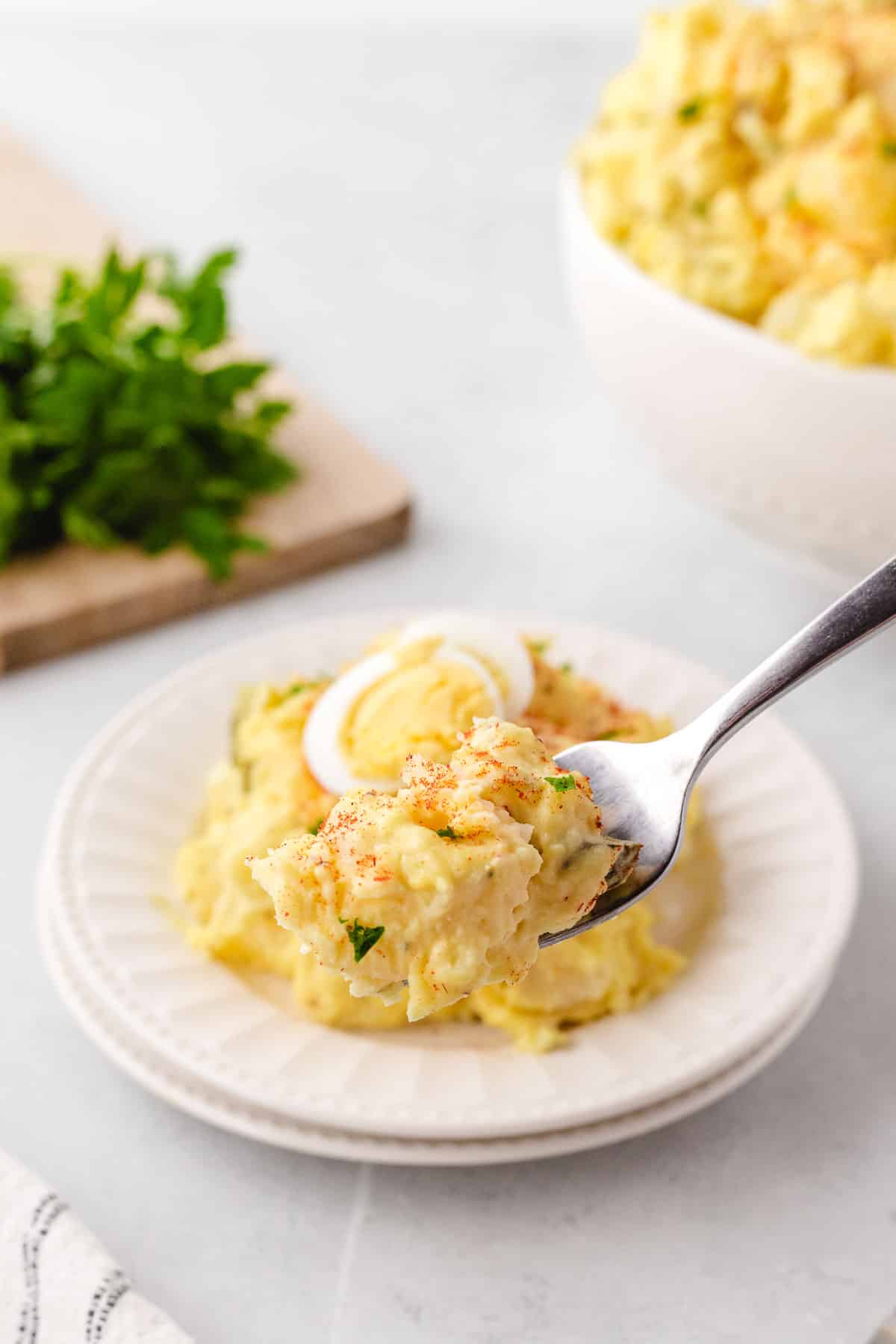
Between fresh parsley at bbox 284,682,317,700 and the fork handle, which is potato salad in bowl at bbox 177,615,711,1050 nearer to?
fresh parsley at bbox 284,682,317,700

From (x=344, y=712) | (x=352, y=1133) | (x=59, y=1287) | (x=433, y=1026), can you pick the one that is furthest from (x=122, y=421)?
(x=59, y=1287)

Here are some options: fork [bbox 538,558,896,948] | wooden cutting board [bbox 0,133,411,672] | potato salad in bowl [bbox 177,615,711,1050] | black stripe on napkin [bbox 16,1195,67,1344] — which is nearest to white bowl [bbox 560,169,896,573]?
potato salad in bowl [bbox 177,615,711,1050]

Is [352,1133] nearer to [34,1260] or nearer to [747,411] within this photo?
[34,1260]

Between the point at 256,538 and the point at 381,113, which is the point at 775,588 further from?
the point at 381,113

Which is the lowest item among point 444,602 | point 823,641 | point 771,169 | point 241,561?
point 444,602

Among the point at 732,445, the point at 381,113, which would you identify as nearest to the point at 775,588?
the point at 732,445

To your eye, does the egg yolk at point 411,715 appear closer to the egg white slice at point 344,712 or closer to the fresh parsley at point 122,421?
the egg white slice at point 344,712
